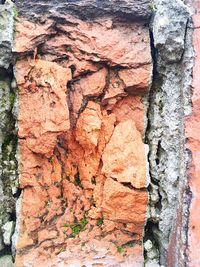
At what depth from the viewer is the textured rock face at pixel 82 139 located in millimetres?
1650

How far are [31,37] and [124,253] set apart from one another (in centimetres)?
113

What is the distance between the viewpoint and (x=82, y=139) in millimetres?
1716

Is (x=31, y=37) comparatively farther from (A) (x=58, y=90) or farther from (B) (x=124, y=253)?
(B) (x=124, y=253)

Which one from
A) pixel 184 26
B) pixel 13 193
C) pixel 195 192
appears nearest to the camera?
pixel 195 192

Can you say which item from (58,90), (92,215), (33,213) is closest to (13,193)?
(33,213)

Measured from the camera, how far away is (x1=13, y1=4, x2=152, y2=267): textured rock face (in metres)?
1.65

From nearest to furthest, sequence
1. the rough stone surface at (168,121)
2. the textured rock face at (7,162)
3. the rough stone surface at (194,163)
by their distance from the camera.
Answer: the rough stone surface at (194,163) < the rough stone surface at (168,121) < the textured rock face at (7,162)

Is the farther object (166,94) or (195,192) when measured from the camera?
(166,94)

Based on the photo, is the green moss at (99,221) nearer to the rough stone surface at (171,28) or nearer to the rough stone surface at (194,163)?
the rough stone surface at (194,163)

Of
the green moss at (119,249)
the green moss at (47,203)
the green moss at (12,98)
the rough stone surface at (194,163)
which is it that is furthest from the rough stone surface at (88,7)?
the green moss at (119,249)

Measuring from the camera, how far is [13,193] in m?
1.72

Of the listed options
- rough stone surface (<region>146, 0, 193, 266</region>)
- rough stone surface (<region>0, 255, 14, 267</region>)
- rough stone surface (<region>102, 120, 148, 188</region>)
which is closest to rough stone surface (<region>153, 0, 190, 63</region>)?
rough stone surface (<region>146, 0, 193, 266</region>)

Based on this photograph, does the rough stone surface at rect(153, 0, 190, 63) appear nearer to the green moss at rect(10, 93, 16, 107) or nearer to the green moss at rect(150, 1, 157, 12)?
the green moss at rect(150, 1, 157, 12)

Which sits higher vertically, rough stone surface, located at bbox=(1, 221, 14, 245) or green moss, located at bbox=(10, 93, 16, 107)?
green moss, located at bbox=(10, 93, 16, 107)
